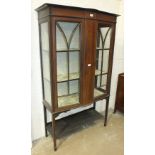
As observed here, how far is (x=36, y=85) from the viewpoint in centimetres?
193

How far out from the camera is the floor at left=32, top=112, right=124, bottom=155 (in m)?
1.87

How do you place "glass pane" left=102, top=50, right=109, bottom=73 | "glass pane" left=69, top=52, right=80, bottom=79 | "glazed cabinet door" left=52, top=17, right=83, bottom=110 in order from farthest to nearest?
"glass pane" left=102, top=50, right=109, bottom=73 < "glass pane" left=69, top=52, right=80, bottom=79 < "glazed cabinet door" left=52, top=17, right=83, bottom=110

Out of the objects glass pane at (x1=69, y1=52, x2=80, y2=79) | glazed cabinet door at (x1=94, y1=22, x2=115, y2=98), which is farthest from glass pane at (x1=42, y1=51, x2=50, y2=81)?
glazed cabinet door at (x1=94, y1=22, x2=115, y2=98)

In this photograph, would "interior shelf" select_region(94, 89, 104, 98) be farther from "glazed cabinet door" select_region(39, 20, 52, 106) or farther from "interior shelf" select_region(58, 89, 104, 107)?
"glazed cabinet door" select_region(39, 20, 52, 106)

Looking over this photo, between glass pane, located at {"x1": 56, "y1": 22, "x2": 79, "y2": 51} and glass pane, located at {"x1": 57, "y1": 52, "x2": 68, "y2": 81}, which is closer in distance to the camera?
glass pane, located at {"x1": 56, "y1": 22, "x2": 79, "y2": 51}

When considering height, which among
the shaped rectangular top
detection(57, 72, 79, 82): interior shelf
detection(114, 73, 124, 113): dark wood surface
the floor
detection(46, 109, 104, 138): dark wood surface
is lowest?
the floor

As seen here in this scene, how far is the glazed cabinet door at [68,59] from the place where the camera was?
165 cm

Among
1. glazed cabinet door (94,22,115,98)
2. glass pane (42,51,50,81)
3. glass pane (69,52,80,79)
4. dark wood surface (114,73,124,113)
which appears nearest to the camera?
glass pane (42,51,50,81)

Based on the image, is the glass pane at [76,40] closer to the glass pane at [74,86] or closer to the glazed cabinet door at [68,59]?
the glazed cabinet door at [68,59]

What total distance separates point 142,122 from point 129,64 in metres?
0.25

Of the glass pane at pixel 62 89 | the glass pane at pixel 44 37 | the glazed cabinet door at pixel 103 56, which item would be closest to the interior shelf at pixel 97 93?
the glazed cabinet door at pixel 103 56

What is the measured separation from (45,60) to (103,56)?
32.4 inches

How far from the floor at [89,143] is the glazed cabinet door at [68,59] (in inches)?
20.0

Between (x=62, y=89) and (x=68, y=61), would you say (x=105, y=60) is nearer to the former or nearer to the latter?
(x=68, y=61)
